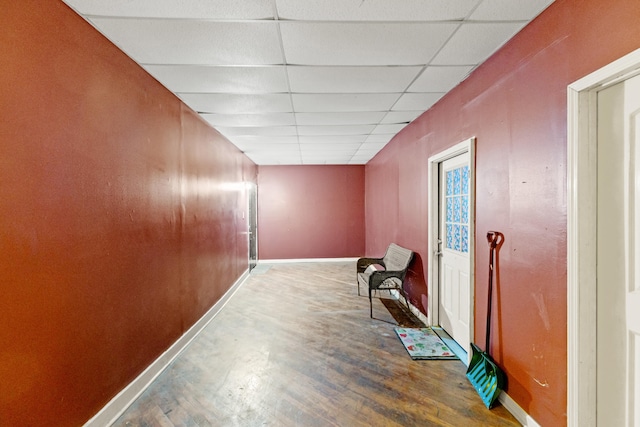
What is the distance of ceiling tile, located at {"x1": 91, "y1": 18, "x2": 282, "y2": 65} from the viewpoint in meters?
1.75

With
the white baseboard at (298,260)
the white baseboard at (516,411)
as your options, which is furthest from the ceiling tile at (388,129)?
the white baseboard at (298,260)

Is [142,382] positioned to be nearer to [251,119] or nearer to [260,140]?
[251,119]

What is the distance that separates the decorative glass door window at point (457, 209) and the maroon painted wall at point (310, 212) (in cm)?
455

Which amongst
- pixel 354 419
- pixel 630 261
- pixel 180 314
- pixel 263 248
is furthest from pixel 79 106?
pixel 263 248

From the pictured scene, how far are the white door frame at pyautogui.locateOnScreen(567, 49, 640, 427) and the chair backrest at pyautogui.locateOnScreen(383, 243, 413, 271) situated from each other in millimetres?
2271

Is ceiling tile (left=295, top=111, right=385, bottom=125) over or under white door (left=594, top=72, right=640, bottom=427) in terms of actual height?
over

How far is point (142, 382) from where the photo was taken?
2.25 meters

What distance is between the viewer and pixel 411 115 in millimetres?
3561

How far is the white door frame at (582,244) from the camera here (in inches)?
55.9

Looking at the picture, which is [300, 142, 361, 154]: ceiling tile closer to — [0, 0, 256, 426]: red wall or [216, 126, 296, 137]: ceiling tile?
[216, 126, 296, 137]: ceiling tile

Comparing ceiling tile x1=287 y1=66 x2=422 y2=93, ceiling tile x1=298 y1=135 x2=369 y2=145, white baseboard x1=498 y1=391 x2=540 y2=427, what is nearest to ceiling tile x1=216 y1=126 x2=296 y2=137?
ceiling tile x1=298 y1=135 x2=369 y2=145

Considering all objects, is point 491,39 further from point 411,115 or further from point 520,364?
point 520,364

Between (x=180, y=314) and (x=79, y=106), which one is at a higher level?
(x=79, y=106)

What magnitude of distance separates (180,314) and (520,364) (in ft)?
9.67
